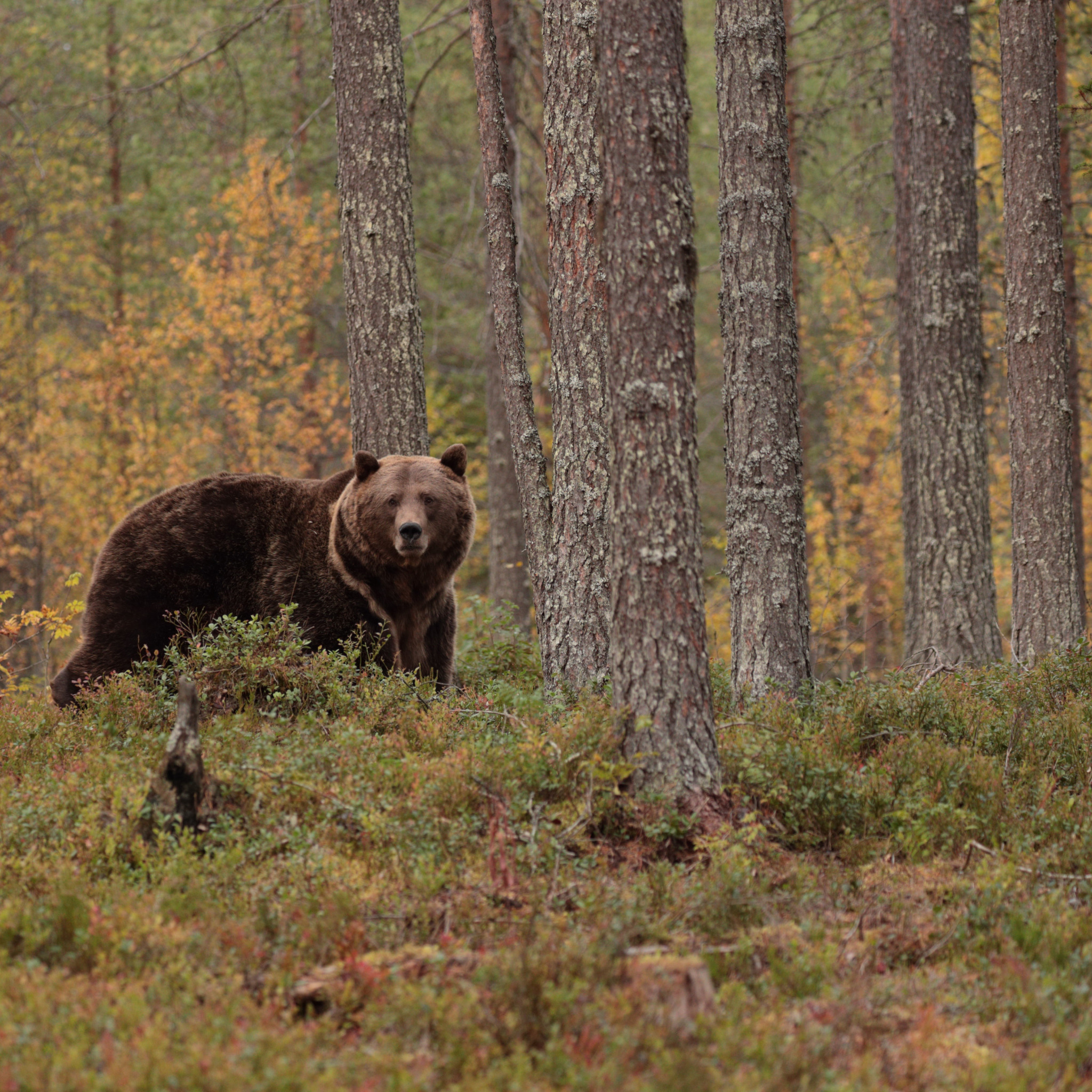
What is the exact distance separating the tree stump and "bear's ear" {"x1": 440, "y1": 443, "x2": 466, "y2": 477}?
4.10 meters

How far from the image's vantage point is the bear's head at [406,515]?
29.2 ft

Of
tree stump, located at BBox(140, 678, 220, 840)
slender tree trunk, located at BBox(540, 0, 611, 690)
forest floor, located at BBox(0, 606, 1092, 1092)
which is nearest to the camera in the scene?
forest floor, located at BBox(0, 606, 1092, 1092)

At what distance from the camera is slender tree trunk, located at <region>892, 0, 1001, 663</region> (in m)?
12.5

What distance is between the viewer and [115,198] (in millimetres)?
23094

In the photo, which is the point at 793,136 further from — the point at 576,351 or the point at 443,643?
the point at 443,643

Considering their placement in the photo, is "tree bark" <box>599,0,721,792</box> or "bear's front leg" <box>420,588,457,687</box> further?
"bear's front leg" <box>420,588,457,687</box>

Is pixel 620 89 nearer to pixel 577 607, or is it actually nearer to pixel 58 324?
pixel 577 607

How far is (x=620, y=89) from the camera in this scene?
5.97 meters

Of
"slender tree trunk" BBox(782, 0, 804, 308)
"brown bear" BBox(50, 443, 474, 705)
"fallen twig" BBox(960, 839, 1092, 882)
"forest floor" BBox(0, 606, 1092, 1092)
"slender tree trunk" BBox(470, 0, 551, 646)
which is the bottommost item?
"fallen twig" BBox(960, 839, 1092, 882)

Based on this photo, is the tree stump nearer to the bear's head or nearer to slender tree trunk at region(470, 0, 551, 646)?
the bear's head

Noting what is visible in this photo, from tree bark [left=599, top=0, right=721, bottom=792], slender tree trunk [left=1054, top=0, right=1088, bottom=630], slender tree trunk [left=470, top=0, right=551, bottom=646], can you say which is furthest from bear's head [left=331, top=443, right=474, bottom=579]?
slender tree trunk [left=1054, top=0, right=1088, bottom=630]

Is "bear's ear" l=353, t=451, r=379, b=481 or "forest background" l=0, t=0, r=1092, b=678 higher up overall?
"forest background" l=0, t=0, r=1092, b=678

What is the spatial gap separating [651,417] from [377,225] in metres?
5.31

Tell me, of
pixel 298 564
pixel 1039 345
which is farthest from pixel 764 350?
pixel 298 564
